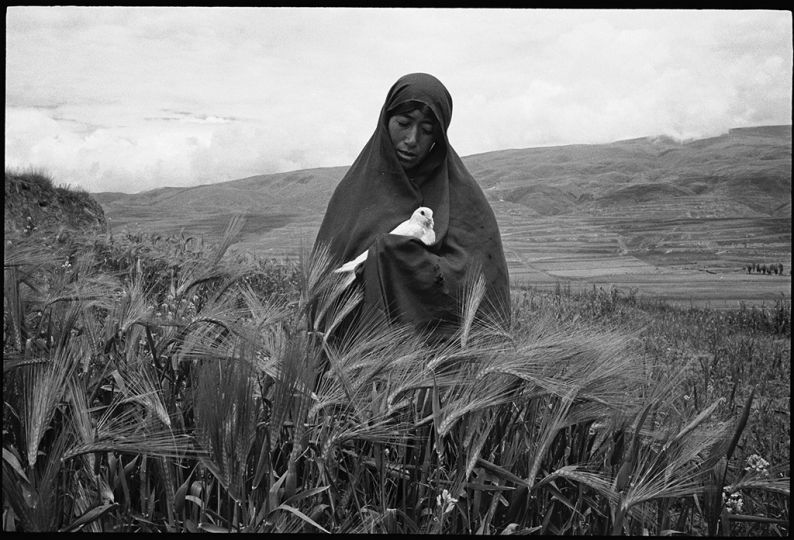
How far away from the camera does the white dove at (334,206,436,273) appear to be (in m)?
2.46

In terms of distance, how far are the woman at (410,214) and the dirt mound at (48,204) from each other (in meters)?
4.79

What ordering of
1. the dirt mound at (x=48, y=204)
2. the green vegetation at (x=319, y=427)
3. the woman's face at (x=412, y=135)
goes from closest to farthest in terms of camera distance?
1. the green vegetation at (x=319, y=427)
2. the woman's face at (x=412, y=135)
3. the dirt mound at (x=48, y=204)

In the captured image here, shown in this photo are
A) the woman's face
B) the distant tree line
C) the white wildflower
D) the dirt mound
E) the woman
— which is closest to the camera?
the white wildflower

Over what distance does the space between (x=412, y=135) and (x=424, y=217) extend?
1.07 ft

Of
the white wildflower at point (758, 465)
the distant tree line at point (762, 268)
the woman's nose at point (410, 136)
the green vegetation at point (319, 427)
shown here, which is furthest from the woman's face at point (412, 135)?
the distant tree line at point (762, 268)

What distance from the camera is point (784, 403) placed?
11.3ft

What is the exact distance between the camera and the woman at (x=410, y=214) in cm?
239

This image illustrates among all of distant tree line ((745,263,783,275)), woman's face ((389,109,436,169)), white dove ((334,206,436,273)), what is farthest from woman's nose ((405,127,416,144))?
distant tree line ((745,263,783,275))

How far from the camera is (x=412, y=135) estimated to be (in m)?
2.53

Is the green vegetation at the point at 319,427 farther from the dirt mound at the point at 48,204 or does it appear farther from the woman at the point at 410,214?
the dirt mound at the point at 48,204

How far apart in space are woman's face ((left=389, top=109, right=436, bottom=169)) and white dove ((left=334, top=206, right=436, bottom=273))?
23 cm

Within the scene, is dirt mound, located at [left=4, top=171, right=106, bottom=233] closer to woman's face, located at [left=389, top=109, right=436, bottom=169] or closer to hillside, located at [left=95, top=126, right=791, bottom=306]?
hillside, located at [left=95, top=126, right=791, bottom=306]

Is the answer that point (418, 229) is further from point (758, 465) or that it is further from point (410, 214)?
point (758, 465)

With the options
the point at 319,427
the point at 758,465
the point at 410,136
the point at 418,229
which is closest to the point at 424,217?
the point at 418,229
